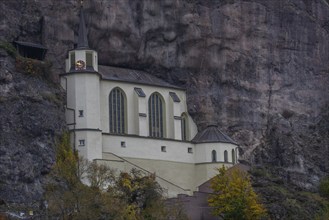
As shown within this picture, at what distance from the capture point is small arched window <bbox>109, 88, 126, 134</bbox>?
423 ft

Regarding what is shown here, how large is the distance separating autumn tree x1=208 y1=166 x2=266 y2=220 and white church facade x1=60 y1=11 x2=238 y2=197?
6683mm

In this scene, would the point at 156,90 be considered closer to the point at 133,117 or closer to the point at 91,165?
the point at 133,117

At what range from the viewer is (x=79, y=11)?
12875 centimetres

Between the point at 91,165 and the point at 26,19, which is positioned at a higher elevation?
the point at 26,19

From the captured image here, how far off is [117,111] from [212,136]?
10.2 m

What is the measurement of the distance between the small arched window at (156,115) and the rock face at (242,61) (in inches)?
126

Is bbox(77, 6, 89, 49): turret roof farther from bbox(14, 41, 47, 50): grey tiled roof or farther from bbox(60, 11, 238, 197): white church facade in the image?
bbox(14, 41, 47, 50): grey tiled roof

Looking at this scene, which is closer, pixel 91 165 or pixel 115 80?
pixel 91 165

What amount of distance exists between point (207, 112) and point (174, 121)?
13.2ft

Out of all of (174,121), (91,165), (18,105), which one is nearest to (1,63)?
(18,105)

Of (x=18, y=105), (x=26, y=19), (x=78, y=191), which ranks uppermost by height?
(x=26, y=19)

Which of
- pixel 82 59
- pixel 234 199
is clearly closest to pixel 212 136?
pixel 234 199

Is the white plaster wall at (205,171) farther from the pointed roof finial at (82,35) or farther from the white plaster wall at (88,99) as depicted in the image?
the pointed roof finial at (82,35)

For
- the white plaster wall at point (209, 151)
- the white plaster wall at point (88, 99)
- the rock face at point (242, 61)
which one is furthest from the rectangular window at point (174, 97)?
the white plaster wall at point (88, 99)
